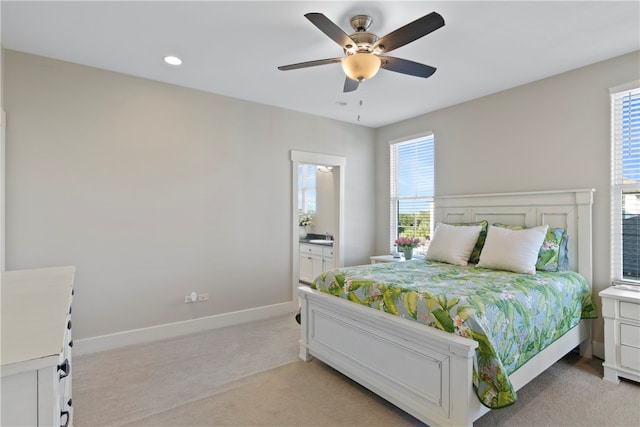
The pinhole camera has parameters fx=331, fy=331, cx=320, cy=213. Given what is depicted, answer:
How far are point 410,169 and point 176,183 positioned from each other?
319 cm

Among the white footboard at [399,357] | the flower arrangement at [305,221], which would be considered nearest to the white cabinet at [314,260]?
the flower arrangement at [305,221]

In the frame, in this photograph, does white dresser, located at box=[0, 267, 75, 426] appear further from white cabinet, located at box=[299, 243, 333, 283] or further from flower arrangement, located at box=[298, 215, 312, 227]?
flower arrangement, located at box=[298, 215, 312, 227]

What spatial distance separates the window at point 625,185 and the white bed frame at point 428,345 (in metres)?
0.20

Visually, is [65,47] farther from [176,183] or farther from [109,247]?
[109,247]

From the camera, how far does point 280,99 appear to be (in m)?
3.98

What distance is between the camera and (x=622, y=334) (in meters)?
2.53

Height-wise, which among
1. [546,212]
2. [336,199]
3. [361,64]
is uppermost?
[361,64]

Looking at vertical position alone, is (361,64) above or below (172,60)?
below

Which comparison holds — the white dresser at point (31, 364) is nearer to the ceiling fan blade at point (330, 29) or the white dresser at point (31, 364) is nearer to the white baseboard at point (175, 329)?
the ceiling fan blade at point (330, 29)

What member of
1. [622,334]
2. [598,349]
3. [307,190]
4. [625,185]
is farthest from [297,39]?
[307,190]

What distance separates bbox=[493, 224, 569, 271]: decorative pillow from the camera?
2975 mm

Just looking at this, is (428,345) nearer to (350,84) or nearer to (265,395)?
(265,395)

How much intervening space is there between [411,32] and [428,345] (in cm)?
Result: 185

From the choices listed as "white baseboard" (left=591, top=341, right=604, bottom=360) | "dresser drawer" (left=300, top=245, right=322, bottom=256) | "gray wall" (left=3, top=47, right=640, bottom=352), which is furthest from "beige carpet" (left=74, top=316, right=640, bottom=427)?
"dresser drawer" (left=300, top=245, right=322, bottom=256)
